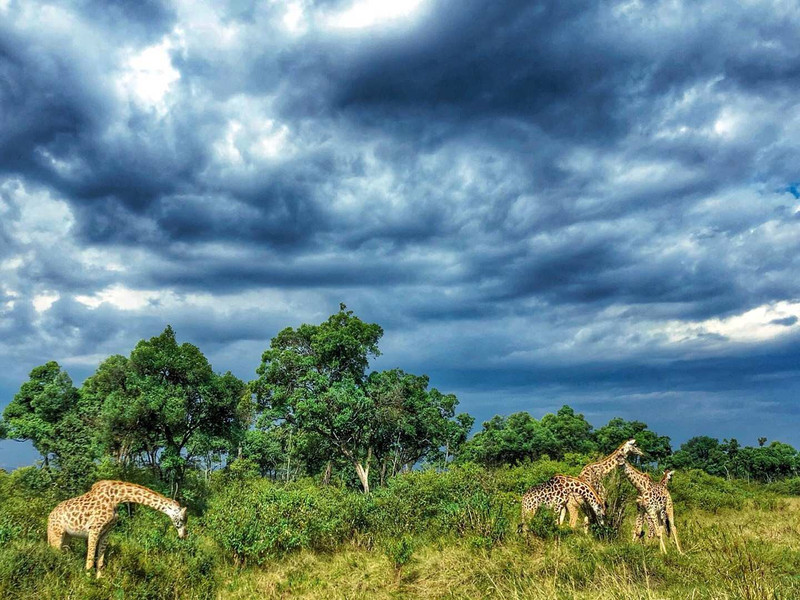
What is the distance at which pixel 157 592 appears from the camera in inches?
438

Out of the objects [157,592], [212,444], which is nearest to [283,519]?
[157,592]

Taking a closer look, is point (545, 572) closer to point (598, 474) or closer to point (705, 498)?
point (598, 474)

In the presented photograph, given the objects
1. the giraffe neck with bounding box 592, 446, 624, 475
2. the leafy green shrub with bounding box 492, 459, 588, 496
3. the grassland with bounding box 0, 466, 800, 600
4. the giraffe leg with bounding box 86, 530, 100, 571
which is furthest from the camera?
the leafy green shrub with bounding box 492, 459, 588, 496

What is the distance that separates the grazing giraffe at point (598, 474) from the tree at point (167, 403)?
75.7 feet

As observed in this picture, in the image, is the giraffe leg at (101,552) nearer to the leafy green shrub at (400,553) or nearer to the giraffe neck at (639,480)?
the leafy green shrub at (400,553)

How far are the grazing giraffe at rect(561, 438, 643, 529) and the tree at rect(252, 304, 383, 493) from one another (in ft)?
59.3

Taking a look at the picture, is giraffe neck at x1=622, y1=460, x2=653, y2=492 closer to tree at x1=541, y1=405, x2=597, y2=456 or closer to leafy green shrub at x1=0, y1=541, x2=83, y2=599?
leafy green shrub at x1=0, y1=541, x2=83, y2=599

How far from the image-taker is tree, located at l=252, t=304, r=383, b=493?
32.2 metres

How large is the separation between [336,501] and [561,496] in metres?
7.61

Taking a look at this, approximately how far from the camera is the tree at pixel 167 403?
1188 inches

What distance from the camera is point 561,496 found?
603 inches

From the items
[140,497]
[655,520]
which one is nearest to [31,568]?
[140,497]

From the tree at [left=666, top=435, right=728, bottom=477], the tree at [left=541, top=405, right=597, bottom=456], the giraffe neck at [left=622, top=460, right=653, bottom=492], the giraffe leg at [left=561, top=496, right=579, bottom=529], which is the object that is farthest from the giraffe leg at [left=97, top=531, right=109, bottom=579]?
the tree at [left=666, top=435, right=728, bottom=477]

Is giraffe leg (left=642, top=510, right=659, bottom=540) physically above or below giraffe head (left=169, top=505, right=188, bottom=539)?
below
